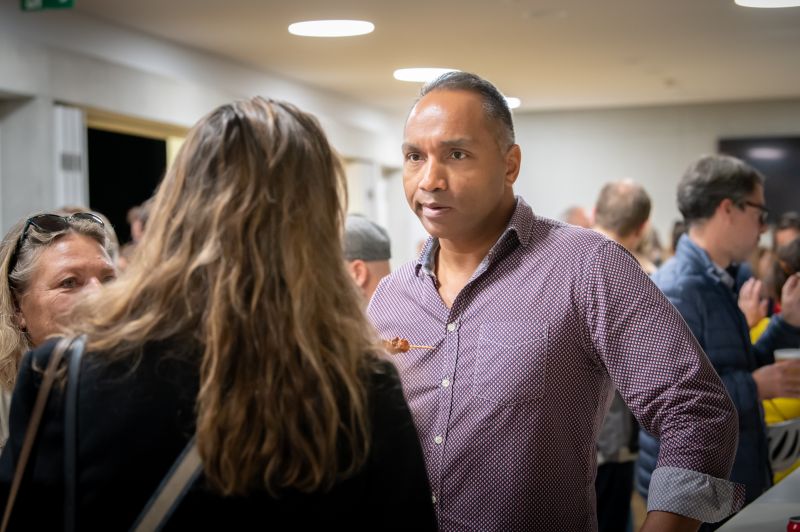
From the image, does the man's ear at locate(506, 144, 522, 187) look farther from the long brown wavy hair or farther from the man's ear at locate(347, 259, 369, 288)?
the man's ear at locate(347, 259, 369, 288)

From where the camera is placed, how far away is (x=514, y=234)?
84.0 inches

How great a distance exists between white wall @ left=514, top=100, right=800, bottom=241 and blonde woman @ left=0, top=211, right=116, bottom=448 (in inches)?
397

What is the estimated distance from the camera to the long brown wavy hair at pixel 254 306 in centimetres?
127

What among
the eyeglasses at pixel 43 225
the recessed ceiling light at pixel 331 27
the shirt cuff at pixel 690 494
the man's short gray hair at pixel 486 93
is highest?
the recessed ceiling light at pixel 331 27

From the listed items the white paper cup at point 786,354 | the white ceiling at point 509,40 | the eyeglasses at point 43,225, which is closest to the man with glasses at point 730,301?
the white paper cup at point 786,354

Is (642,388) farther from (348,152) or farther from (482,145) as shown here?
(348,152)

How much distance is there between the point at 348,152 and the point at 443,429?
8416mm

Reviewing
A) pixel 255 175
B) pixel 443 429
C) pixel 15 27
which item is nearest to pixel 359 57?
pixel 15 27

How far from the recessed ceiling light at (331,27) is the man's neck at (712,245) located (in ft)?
7.91

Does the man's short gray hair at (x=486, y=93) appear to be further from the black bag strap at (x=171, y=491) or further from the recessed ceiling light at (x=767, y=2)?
the recessed ceiling light at (x=767, y=2)

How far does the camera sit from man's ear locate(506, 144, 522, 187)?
2186mm

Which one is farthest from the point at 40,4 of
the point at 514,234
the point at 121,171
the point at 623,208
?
the point at 121,171

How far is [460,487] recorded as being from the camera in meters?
2.01

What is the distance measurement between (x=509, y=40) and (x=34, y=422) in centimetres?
629
